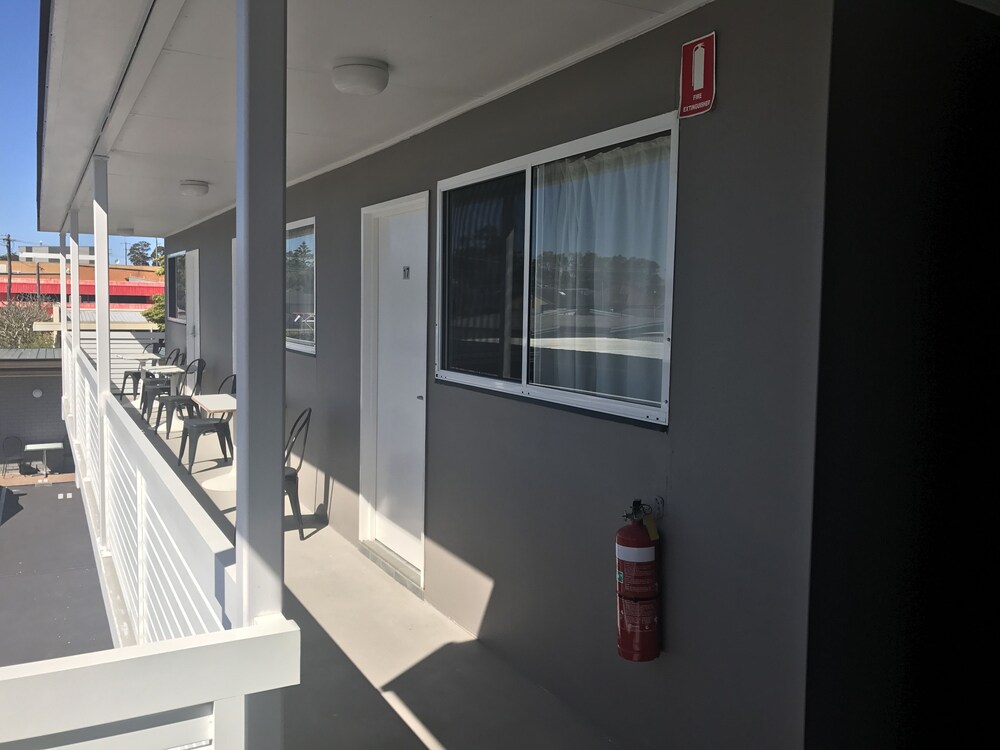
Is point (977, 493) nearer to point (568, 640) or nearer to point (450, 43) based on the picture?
point (568, 640)

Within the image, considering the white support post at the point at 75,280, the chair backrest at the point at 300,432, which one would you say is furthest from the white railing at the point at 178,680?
the white support post at the point at 75,280

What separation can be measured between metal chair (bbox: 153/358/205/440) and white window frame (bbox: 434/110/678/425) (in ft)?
14.9

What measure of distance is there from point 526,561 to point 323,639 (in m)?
1.12

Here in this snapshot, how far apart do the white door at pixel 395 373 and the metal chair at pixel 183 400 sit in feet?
11.2

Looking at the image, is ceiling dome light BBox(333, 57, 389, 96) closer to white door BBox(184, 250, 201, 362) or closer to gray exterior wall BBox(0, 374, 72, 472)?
white door BBox(184, 250, 201, 362)

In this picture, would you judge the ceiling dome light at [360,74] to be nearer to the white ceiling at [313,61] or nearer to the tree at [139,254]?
the white ceiling at [313,61]

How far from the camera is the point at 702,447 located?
2.43m

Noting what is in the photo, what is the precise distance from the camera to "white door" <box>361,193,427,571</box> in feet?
14.4

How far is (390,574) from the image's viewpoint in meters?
4.59

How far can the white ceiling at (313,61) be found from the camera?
2480 mm

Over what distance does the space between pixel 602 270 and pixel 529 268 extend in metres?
0.48

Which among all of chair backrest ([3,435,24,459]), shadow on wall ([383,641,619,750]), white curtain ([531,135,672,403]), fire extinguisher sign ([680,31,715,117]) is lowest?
chair backrest ([3,435,24,459])

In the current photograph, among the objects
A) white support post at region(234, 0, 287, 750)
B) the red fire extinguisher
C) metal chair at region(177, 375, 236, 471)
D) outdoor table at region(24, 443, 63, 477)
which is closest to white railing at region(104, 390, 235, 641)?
white support post at region(234, 0, 287, 750)

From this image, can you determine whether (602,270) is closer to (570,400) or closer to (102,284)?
(570,400)
